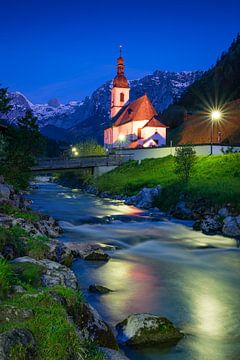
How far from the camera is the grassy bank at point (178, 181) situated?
36269 mm

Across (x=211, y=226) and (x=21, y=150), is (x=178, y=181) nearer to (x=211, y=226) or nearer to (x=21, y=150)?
(x=211, y=226)

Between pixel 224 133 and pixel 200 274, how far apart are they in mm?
73992

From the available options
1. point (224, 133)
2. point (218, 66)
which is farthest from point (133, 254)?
point (218, 66)

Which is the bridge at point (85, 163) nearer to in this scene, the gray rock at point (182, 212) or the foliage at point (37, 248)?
the gray rock at point (182, 212)

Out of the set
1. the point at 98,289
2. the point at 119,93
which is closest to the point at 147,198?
the point at 98,289

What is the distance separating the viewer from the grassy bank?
3627 cm

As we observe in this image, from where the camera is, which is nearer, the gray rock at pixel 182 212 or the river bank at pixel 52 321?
the river bank at pixel 52 321

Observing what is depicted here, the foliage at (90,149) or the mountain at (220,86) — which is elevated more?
the mountain at (220,86)

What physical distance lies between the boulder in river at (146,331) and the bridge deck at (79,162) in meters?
57.0

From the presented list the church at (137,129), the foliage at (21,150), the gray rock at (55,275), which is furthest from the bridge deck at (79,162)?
the gray rock at (55,275)

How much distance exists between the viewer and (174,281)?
16.3 meters

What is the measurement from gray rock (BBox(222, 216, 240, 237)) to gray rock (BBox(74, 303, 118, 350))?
19869mm

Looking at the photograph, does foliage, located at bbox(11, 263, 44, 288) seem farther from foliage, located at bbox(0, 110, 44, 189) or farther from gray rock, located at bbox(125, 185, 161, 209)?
foliage, located at bbox(0, 110, 44, 189)

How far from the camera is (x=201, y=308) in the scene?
13133mm
